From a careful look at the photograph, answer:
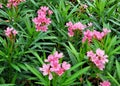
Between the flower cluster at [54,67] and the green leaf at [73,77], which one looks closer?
the flower cluster at [54,67]

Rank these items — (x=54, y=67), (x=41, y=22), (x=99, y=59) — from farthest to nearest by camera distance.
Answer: (x=41, y=22) → (x=99, y=59) → (x=54, y=67)

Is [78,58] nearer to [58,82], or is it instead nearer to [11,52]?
[58,82]

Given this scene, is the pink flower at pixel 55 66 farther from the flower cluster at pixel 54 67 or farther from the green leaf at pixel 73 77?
the green leaf at pixel 73 77

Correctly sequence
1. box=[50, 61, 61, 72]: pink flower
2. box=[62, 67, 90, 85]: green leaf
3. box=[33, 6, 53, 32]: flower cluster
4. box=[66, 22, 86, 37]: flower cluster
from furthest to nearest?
box=[66, 22, 86, 37]: flower cluster → box=[33, 6, 53, 32]: flower cluster → box=[62, 67, 90, 85]: green leaf → box=[50, 61, 61, 72]: pink flower

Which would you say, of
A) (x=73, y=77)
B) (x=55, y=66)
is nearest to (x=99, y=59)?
(x=73, y=77)

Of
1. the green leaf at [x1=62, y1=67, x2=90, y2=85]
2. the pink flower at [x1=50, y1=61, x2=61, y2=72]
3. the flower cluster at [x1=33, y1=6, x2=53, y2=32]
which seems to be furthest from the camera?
the flower cluster at [x1=33, y1=6, x2=53, y2=32]

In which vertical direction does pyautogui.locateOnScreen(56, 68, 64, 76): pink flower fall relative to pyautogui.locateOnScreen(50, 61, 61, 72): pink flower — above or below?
below

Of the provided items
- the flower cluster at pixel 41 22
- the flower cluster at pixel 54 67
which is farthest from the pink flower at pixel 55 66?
the flower cluster at pixel 41 22

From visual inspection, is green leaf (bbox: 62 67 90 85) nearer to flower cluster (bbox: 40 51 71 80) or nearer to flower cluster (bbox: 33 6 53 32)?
flower cluster (bbox: 40 51 71 80)

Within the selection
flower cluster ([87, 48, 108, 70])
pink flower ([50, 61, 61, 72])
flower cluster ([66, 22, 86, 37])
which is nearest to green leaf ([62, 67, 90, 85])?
flower cluster ([87, 48, 108, 70])

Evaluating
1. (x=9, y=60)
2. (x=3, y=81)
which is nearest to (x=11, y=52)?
(x=9, y=60)

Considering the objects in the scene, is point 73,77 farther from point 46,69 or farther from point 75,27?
point 75,27

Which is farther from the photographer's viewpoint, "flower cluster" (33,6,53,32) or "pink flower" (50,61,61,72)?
"flower cluster" (33,6,53,32)

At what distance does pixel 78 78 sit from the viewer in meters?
2.09
